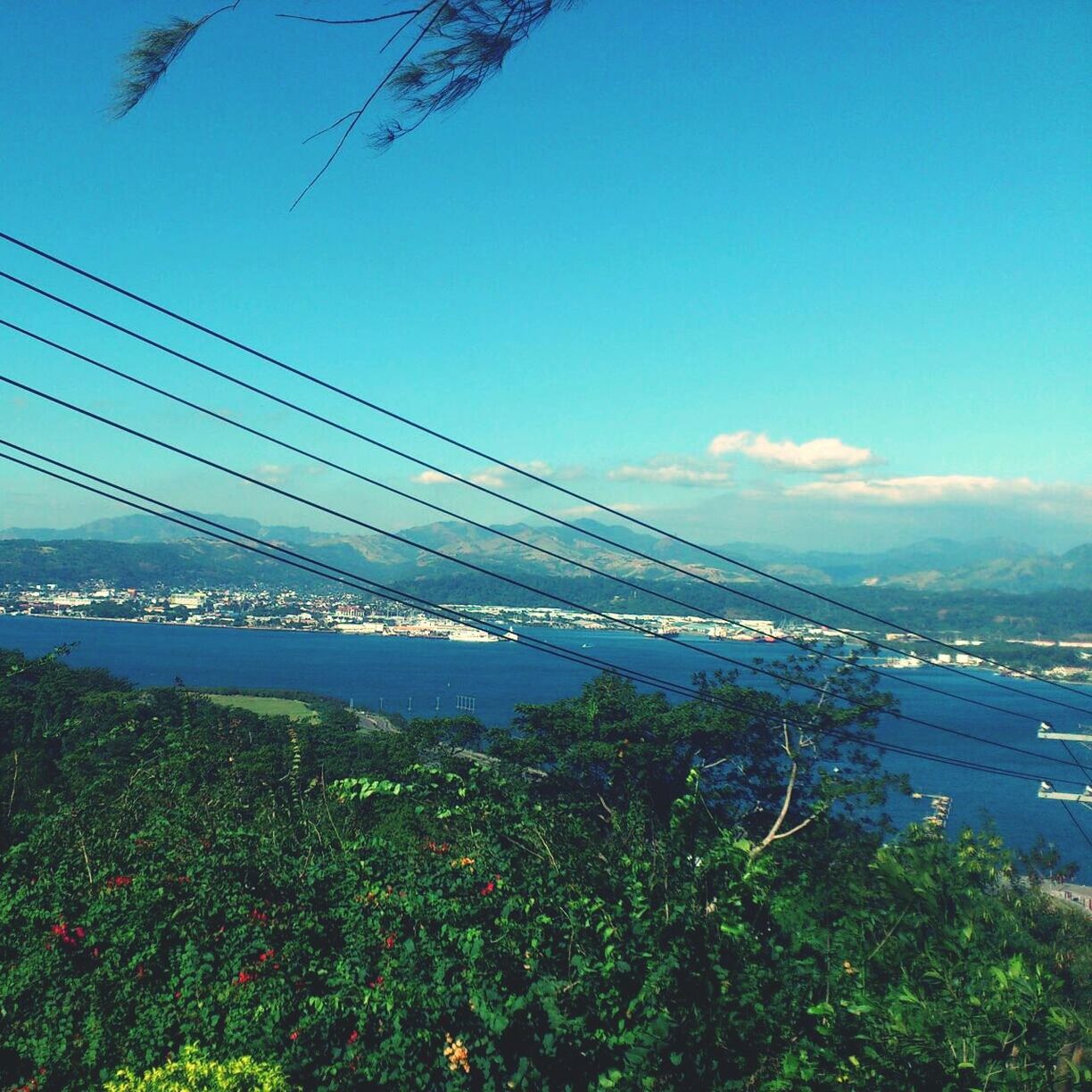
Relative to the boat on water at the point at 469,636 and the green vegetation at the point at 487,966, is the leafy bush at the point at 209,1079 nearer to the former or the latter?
the green vegetation at the point at 487,966

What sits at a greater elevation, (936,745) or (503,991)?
(503,991)

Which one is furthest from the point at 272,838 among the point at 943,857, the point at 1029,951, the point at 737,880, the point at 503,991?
the point at 943,857

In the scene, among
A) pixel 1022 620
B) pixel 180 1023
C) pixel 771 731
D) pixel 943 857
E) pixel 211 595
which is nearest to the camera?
pixel 180 1023

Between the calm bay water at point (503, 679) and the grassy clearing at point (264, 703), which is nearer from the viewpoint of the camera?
the calm bay water at point (503, 679)

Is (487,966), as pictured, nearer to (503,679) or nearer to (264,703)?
(264,703)

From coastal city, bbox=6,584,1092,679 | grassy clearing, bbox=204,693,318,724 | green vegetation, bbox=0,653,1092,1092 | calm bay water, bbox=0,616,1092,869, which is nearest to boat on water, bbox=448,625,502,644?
coastal city, bbox=6,584,1092,679

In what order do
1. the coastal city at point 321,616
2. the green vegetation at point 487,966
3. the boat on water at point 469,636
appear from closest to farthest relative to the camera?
1. the green vegetation at point 487,966
2. the coastal city at point 321,616
3. the boat on water at point 469,636

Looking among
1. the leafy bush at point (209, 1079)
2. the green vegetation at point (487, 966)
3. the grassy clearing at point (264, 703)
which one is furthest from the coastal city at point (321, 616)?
the leafy bush at point (209, 1079)

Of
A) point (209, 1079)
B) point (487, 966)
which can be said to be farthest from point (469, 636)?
point (209, 1079)

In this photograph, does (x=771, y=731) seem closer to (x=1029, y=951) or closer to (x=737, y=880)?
(x=1029, y=951)
